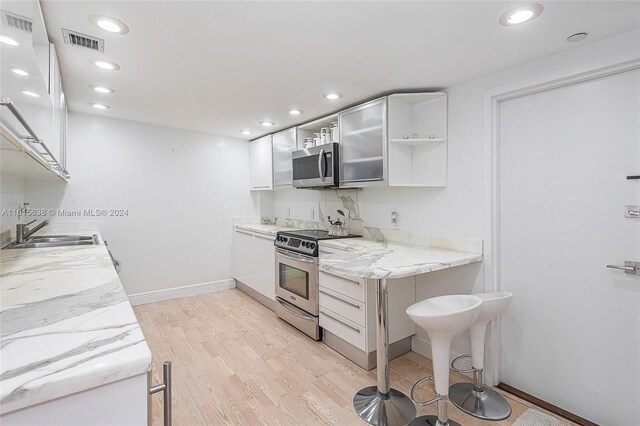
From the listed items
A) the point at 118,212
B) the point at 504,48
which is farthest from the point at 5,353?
the point at 118,212

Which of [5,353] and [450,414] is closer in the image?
[5,353]

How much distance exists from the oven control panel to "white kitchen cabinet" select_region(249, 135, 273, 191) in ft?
3.43

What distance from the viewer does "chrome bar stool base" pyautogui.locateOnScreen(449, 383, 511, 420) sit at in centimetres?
195

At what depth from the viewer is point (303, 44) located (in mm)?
1882

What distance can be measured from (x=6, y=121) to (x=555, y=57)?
273 cm

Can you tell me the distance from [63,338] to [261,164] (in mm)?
3823

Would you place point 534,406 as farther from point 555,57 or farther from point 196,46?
point 196,46

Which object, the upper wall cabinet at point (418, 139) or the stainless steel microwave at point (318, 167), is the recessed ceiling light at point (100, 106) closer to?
the stainless steel microwave at point (318, 167)

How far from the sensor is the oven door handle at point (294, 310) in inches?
117

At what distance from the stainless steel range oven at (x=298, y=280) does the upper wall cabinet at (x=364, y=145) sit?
71cm

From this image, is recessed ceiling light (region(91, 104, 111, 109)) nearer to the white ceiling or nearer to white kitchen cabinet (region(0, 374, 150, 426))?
the white ceiling

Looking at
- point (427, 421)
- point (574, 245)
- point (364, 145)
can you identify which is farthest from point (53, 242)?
point (574, 245)

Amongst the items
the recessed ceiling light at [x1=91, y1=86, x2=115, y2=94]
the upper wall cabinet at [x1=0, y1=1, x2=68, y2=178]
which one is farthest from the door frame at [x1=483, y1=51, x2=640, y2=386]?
the recessed ceiling light at [x1=91, y1=86, x2=115, y2=94]

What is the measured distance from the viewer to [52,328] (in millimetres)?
838
